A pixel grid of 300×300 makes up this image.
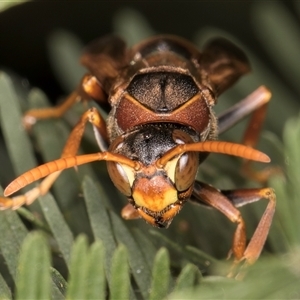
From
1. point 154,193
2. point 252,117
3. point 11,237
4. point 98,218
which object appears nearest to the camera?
point 11,237

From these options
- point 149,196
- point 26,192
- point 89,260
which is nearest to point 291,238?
point 149,196

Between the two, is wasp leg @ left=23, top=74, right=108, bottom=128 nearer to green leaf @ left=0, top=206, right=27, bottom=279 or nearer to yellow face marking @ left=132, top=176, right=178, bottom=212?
yellow face marking @ left=132, top=176, right=178, bottom=212

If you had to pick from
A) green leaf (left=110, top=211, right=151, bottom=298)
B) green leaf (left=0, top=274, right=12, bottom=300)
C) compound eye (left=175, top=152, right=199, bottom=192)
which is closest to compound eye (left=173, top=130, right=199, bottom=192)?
compound eye (left=175, top=152, right=199, bottom=192)

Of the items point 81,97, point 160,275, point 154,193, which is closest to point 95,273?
point 160,275

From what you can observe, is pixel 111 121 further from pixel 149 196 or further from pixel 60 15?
pixel 60 15

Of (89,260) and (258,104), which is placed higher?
(89,260)

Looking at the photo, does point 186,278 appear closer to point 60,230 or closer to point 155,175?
point 60,230

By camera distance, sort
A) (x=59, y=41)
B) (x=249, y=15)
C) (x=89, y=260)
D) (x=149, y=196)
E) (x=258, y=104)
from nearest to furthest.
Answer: (x=89, y=260)
(x=149, y=196)
(x=258, y=104)
(x=59, y=41)
(x=249, y=15)
